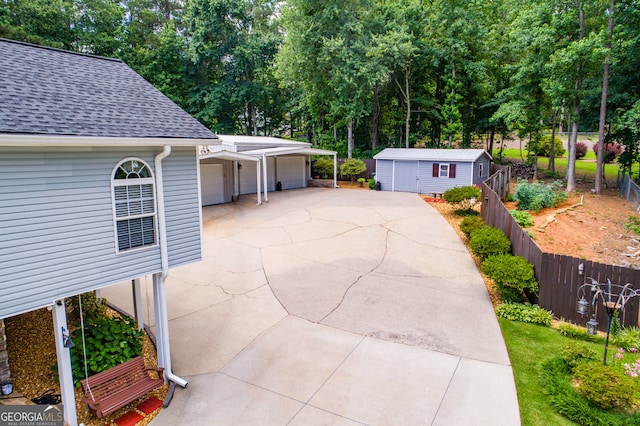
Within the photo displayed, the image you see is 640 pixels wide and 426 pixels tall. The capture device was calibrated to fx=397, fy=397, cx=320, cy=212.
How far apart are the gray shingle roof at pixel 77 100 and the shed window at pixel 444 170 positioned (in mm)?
18878

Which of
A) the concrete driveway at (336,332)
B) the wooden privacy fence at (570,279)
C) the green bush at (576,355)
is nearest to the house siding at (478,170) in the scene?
the concrete driveway at (336,332)

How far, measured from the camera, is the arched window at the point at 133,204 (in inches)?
239

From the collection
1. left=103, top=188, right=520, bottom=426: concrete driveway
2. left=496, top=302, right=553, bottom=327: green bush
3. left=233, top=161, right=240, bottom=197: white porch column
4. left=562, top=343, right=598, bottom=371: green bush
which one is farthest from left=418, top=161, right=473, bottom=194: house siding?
left=562, top=343, right=598, bottom=371: green bush

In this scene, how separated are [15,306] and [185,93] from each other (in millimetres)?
35161

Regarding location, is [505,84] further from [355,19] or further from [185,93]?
[185,93]

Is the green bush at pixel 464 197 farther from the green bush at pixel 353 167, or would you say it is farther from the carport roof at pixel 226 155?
the green bush at pixel 353 167

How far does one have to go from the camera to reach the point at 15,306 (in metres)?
5.12

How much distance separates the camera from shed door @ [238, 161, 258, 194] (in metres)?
23.2

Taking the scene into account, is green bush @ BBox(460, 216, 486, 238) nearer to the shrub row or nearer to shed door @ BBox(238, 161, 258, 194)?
the shrub row

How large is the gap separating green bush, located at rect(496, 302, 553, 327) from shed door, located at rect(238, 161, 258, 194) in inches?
669

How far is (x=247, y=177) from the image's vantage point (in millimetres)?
23641

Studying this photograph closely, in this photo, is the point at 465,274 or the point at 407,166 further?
the point at 407,166

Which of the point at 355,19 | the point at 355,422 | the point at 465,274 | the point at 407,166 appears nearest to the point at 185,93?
the point at 355,19

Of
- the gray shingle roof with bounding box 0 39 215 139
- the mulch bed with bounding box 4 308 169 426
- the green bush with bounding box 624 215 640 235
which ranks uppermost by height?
the gray shingle roof with bounding box 0 39 215 139
